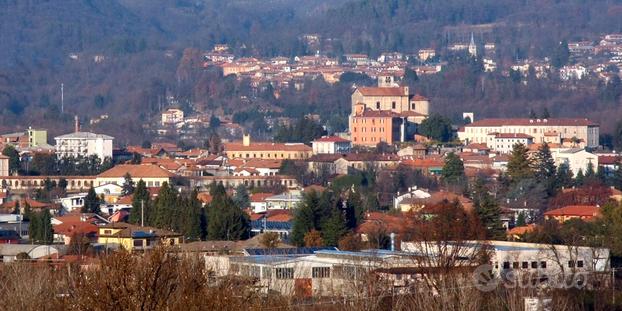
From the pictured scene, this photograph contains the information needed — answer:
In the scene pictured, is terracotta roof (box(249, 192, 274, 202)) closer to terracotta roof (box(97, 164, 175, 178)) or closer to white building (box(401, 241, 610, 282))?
terracotta roof (box(97, 164, 175, 178))

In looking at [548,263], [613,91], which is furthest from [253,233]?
[613,91]

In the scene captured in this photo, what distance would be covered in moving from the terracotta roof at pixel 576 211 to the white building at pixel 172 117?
45.4 metres

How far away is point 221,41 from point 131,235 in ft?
298

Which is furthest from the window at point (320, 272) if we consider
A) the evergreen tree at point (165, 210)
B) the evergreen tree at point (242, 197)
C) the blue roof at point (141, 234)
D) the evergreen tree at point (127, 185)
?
the evergreen tree at point (127, 185)

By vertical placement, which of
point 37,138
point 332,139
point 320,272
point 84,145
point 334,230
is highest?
point 37,138

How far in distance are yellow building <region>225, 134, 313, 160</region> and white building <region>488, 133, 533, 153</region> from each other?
604 cm

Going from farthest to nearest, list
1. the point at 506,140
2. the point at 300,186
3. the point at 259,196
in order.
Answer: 1. the point at 506,140
2. the point at 300,186
3. the point at 259,196

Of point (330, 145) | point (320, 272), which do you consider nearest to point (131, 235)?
point (320, 272)

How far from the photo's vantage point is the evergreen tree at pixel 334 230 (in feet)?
108

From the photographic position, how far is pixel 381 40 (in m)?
118

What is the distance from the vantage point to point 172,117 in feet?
283

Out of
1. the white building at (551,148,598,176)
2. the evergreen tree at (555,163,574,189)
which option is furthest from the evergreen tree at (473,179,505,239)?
the white building at (551,148,598,176)

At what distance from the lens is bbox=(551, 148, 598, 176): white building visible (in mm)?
55125

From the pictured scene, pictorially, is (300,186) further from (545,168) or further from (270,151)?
(270,151)
